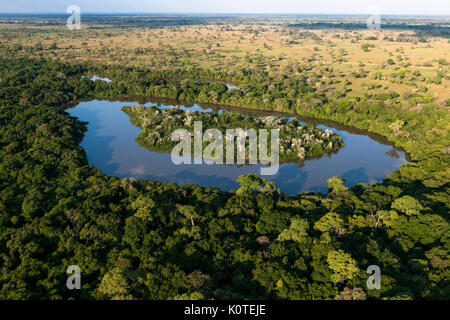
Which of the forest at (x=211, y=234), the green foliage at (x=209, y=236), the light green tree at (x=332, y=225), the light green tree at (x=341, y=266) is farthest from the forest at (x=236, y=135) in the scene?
the light green tree at (x=341, y=266)

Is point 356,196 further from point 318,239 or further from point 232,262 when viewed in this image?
point 232,262

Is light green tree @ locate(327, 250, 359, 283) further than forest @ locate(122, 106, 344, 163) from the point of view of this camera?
No

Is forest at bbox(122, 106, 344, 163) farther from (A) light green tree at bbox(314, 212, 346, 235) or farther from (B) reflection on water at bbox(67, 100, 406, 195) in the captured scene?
(A) light green tree at bbox(314, 212, 346, 235)

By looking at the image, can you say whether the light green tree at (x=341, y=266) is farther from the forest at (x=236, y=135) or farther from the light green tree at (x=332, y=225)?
the forest at (x=236, y=135)

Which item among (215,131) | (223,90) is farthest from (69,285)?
(223,90)

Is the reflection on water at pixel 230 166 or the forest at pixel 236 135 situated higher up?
the forest at pixel 236 135

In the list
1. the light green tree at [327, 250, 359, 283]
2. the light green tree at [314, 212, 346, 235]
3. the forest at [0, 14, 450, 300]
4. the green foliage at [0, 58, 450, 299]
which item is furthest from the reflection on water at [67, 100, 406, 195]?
the light green tree at [327, 250, 359, 283]

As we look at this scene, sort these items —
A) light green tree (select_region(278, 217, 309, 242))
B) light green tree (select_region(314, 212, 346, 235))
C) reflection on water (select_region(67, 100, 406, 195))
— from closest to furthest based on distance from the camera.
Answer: light green tree (select_region(278, 217, 309, 242)) → light green tree (select_region(314, 212, 346, 235)) → reflection on water (select_region(67, 100, 406, 195))

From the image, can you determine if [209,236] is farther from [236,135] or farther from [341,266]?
[236,135]
